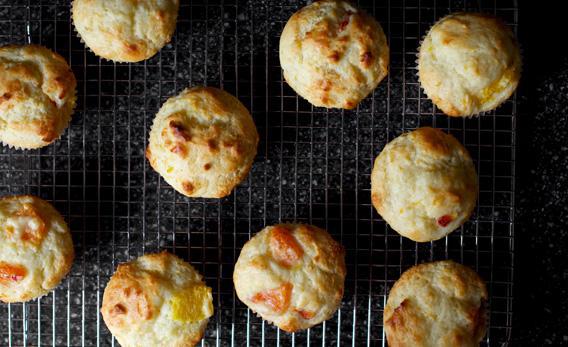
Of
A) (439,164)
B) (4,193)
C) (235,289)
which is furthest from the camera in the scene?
(4,193)


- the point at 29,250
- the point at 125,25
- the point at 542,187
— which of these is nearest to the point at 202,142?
the point at 125,25

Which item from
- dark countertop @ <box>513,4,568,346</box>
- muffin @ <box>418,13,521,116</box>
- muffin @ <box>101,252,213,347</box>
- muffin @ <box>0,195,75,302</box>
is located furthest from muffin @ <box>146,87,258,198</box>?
dark countertop @ <box>513,4,568,346</box>

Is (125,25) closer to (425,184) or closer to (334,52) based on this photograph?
(334,52)

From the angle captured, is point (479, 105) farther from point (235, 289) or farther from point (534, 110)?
point (235, 289)

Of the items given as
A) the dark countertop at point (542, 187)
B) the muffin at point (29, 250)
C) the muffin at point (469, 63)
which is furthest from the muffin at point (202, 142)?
the dark countertop at point (542, 187)

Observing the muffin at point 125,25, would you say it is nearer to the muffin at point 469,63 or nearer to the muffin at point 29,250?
the muffin at point 29,250

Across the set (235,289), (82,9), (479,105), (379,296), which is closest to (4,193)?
(82,9)
